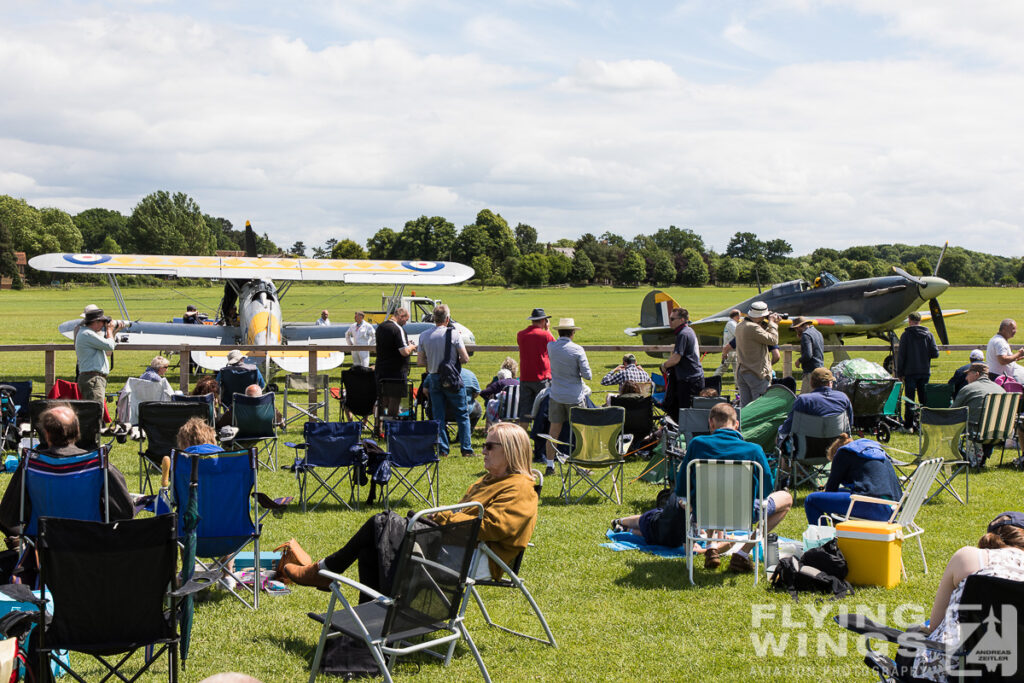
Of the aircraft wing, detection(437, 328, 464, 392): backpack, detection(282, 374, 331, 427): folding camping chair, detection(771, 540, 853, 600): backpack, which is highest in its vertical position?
the aircraft wing

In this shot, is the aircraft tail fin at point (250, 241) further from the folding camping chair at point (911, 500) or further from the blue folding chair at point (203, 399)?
the folding camping chair at point (911, 500)

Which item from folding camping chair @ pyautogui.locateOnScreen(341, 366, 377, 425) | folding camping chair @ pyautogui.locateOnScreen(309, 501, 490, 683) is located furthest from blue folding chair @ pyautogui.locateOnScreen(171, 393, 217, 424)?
folding camping chair @ pyautogui.locateOnScreen(309, 501, 490, 683)

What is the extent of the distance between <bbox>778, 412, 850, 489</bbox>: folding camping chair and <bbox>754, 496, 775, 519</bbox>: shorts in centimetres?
156

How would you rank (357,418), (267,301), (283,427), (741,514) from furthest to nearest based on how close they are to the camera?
(267,301)
(357,418)
(283,427)
(741,514)

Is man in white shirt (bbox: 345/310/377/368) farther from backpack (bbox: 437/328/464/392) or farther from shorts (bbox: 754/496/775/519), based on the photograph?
shorts (bbox: 754/496/775/519)

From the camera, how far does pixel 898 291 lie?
841 inches

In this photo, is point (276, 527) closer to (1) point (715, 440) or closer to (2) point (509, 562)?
(2) point (509, 562)

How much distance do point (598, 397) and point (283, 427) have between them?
5684 millimetres

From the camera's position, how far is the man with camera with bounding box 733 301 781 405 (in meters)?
9.35

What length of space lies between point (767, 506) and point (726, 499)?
1.35 feet

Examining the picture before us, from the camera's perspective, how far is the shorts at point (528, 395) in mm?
9273

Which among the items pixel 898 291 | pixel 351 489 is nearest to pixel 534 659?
pixel 351 489

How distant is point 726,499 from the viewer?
5332 mm

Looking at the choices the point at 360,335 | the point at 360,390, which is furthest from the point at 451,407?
the point at 360,335
